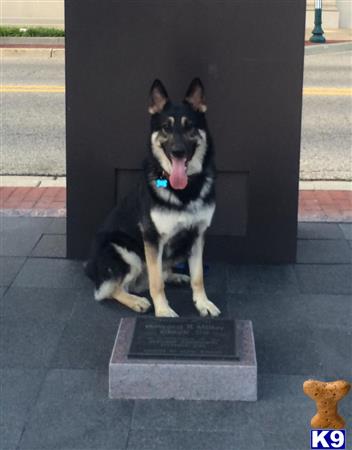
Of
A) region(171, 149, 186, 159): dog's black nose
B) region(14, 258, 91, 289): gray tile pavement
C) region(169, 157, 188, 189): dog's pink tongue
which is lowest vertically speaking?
region(14, 258, 91, 289): gray tile pavement

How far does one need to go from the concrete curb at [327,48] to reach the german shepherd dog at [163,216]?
51.0ft

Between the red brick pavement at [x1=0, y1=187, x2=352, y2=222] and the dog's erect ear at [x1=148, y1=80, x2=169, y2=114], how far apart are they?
2.50m

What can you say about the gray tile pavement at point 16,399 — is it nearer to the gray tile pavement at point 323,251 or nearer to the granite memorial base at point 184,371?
the granite memorial base at point 184,371

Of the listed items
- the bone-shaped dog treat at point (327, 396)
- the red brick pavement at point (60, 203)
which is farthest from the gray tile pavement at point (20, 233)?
the bone-shaped dog treat at point (327, 396)

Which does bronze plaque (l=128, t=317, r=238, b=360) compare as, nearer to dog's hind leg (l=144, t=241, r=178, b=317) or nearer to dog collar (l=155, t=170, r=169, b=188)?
dog's hind leg (l=144, t=241, r=178, b=317)

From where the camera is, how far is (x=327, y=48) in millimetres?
20031

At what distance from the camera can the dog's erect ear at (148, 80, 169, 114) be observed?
4535mm

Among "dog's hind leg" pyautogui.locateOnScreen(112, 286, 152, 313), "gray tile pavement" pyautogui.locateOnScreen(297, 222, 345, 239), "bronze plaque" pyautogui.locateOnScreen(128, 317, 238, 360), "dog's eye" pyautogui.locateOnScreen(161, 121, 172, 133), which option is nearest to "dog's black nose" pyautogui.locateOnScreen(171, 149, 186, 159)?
"dog's eye" pyautogui.locateOnScreen(161, 121, 172, 133)

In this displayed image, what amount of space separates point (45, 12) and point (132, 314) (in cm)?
2160

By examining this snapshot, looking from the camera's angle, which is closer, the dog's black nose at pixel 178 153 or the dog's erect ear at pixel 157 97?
the dog's black nose at pixel 178 153

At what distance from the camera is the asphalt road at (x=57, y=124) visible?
28.7ft

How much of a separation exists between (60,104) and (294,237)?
293 inches

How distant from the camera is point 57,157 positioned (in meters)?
9.08

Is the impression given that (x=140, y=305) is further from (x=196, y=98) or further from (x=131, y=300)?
(x=196, y=98)
